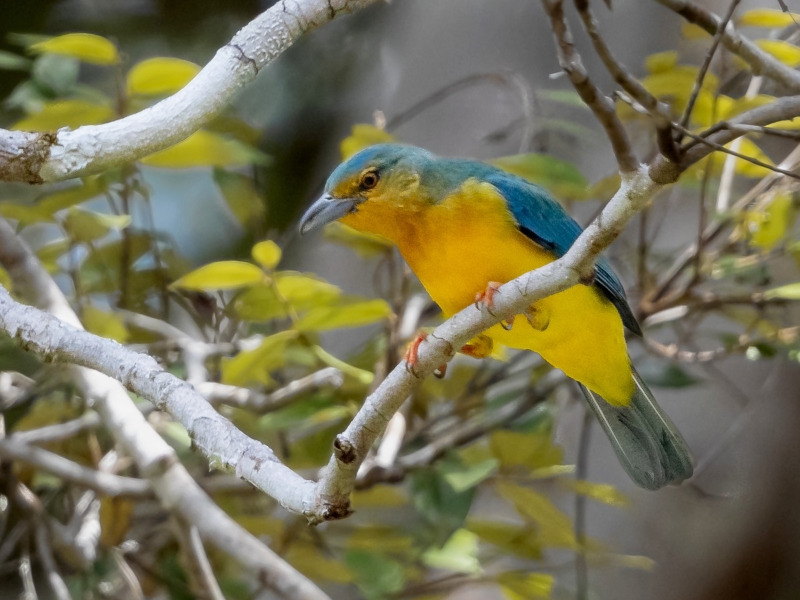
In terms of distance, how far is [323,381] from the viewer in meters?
1.88

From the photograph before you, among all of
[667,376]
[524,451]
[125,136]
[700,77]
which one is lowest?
[524,451]

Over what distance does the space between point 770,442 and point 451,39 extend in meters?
1.88

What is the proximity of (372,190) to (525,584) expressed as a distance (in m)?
1.00

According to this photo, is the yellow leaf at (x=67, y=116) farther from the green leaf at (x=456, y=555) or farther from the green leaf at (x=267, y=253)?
the green leaf at (x=456, y=555)

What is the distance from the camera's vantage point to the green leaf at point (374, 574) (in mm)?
1609

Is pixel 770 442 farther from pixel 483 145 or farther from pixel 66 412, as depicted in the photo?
pixel 66 412

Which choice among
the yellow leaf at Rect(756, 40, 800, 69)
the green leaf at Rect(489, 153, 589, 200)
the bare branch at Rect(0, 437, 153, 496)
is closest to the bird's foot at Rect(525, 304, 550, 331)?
the green leaf at Rect(489, 153, 589, 200)

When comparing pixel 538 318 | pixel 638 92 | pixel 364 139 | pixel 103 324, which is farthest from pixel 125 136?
pixel 103 324

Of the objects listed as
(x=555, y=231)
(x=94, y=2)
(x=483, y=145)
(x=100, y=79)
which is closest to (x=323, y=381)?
(x=555, y=231)

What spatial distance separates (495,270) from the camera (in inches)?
51.2

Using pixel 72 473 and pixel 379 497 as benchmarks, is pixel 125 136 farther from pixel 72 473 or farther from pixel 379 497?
pixel 379 497

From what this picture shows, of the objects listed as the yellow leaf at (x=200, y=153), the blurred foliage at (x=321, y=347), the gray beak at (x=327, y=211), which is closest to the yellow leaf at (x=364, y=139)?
the blurred foliage at (x=321, y=347)

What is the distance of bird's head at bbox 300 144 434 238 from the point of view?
139 centimetres

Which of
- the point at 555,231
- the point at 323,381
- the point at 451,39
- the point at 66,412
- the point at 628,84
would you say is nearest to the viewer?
the point at 628,84
